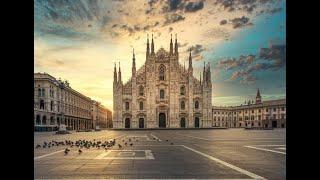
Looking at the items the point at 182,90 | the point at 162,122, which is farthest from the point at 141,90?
the point at 182,90

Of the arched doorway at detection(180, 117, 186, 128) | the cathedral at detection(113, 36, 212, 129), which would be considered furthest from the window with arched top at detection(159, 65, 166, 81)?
the arched doorway at detection(180, 117, 186, 128)

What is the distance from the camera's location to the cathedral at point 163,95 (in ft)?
276

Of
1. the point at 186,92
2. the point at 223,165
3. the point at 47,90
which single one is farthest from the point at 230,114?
the point at 223,165

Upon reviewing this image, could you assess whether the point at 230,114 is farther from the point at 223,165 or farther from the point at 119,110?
the point at 223,165

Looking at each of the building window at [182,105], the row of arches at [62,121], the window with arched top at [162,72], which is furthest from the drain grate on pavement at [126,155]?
the window with arched top at [162,72]

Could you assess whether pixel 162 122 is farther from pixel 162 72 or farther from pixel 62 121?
pixel 62 121

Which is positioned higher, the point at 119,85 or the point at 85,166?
the point at 119,85

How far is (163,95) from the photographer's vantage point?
3369 inches

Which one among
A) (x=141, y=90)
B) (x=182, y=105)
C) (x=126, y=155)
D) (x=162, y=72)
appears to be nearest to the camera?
(x=126, y=155)

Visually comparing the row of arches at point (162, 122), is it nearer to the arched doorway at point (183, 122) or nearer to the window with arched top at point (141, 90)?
the arched doorway at point (183, 122)

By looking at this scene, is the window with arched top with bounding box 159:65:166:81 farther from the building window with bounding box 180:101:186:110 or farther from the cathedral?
the building window with bounding box 180:101:186:110
